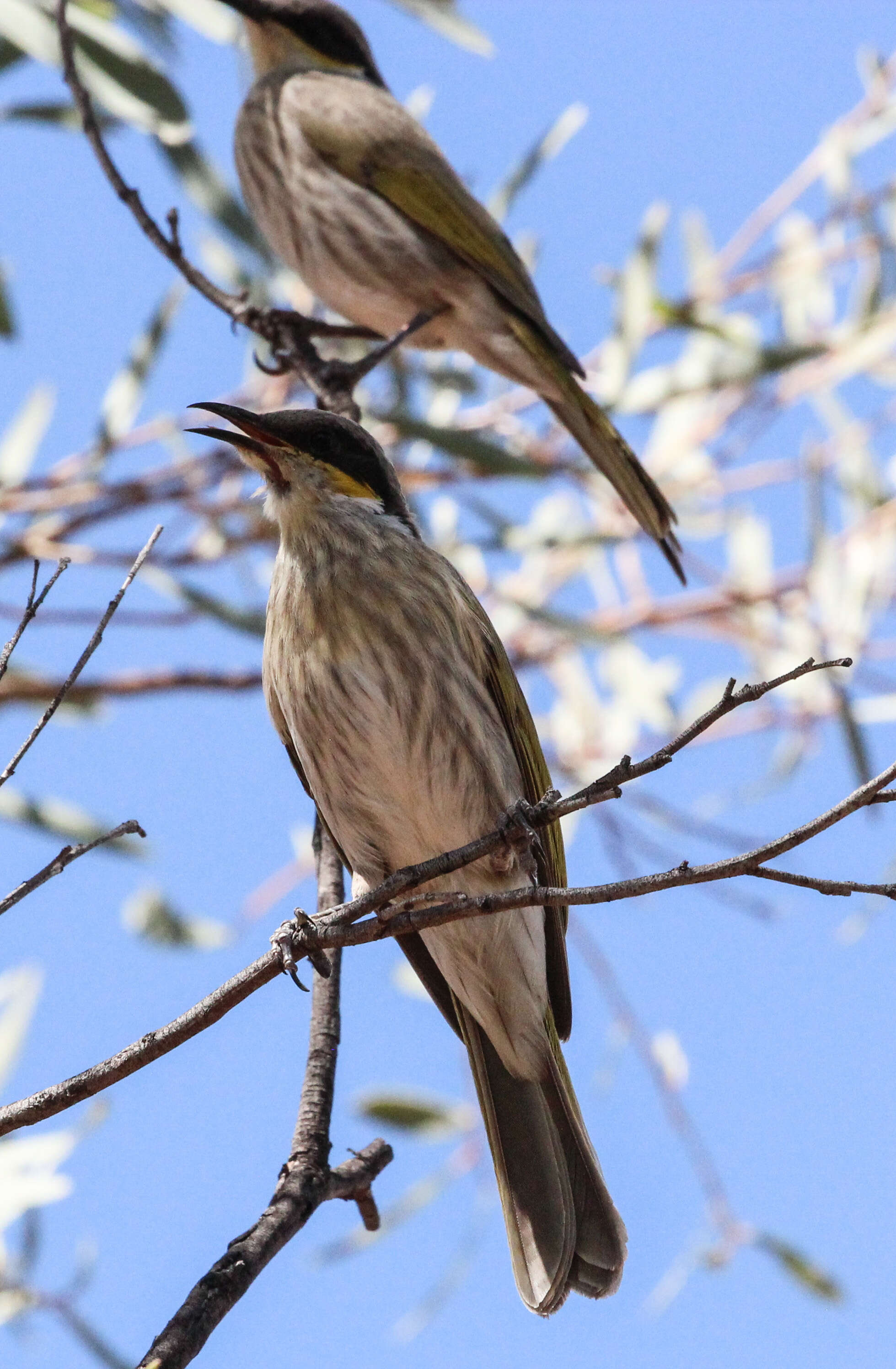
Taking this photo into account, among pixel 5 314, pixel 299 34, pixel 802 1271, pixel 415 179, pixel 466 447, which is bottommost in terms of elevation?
pixel 802 1271

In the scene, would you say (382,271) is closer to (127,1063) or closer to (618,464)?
(618,464)

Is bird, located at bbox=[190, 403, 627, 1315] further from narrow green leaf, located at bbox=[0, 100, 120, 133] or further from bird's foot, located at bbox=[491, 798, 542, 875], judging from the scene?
narrow green leaf, located at bbox=[0, 100, 120, 133]

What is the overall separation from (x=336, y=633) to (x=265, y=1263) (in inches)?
45.5

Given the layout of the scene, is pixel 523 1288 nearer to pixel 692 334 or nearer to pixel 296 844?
pixel 296 844

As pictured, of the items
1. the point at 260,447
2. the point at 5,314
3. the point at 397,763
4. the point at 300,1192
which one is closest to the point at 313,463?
the point at 260,447

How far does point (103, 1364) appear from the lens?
2.73 meters

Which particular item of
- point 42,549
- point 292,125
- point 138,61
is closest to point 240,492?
point 42,549

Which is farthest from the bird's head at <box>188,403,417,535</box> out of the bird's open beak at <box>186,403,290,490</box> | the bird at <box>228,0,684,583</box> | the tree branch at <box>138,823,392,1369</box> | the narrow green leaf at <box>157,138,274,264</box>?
the narrow green leaf at <box>157,138,274,264</box>

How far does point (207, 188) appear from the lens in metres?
4.24

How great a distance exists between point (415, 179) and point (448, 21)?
1.53 ft

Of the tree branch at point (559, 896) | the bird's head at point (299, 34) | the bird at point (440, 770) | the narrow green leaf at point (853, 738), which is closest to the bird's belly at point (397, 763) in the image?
the bird at point (440, 770)

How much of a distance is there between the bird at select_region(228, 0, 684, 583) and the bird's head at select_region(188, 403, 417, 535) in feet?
3.14

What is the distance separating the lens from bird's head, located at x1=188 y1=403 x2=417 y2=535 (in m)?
2.95

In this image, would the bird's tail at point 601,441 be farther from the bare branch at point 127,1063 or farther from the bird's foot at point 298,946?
the bare branch at point 127,1063
